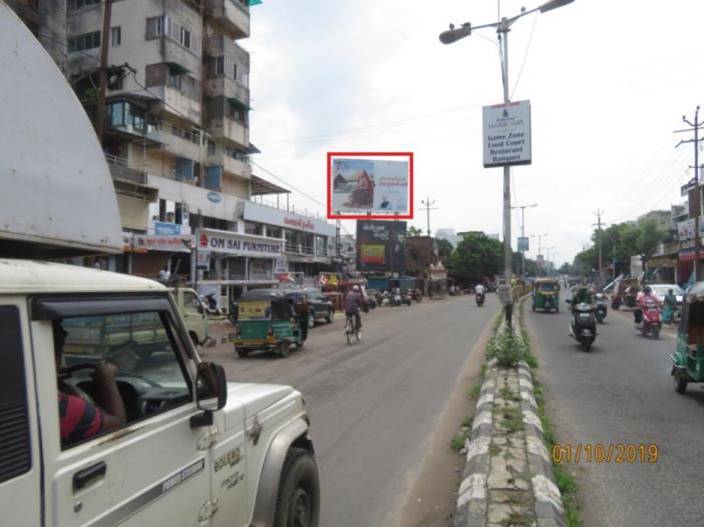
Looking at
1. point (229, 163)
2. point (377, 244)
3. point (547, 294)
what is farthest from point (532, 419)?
point (377, 244)

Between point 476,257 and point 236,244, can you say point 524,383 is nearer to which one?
point 236,244

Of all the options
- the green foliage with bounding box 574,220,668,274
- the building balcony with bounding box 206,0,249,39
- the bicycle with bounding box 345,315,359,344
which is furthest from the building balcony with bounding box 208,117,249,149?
the green foliage with bounding box 574,220,668,274

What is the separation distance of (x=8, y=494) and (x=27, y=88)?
1.69m

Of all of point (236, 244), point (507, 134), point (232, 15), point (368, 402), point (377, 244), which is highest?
point (232, 15)

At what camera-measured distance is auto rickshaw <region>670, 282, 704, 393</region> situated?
7.62m

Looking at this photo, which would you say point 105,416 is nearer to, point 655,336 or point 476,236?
point 655,336

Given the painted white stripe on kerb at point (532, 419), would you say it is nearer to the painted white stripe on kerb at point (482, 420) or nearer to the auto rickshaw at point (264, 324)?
the painted white stripe on kerb at point (482, 420)

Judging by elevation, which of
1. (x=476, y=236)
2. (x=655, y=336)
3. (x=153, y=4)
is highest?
(x=153, y=4)

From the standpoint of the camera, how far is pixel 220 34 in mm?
41938

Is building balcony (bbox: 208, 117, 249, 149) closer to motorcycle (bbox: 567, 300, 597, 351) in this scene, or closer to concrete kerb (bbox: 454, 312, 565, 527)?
motorcycle (bbox: 567, 300, 597, 351)

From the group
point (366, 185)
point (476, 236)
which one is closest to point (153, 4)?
point (366, 185)

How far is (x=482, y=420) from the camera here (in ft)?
20.5

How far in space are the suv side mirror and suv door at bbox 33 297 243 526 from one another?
0.15 ft
